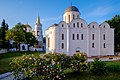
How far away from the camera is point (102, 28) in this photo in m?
42.0

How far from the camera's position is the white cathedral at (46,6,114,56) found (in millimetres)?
39906

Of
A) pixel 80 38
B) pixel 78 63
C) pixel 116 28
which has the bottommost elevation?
pixel 78 63

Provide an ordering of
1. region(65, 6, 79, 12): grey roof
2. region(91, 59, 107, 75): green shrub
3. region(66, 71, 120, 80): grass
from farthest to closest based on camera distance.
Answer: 1. region(65, 6, 79, 12): grey roof
2. region(91, 59, 107, 75): green shrub
3. region(66, 71, 120, 80): grass

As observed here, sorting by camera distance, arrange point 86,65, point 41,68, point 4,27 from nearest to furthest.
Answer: point 41,68, point 86,65, point 4,27

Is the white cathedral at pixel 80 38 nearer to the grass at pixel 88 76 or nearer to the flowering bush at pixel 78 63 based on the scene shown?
the flowering bush at pixel 78 63

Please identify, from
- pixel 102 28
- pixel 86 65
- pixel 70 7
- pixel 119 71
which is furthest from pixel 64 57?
pixel 70 7

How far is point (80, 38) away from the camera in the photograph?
4047 centimetres

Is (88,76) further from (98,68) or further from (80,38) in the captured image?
(80,38)

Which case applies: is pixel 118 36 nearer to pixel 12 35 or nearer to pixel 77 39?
pixel 77 39

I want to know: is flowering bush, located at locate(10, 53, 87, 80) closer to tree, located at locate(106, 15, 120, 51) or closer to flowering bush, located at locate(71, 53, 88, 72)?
flowering bush, located at locate(71, 53, 88, 72)

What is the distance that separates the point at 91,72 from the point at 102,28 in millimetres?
27451

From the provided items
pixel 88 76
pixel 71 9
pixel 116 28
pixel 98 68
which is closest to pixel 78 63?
pixel 88 76

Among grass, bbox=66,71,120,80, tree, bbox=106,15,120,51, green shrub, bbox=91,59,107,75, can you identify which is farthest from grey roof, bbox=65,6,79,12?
green shrub, bbox=91,59,107,75

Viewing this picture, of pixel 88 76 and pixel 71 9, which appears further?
pixel 71 9
